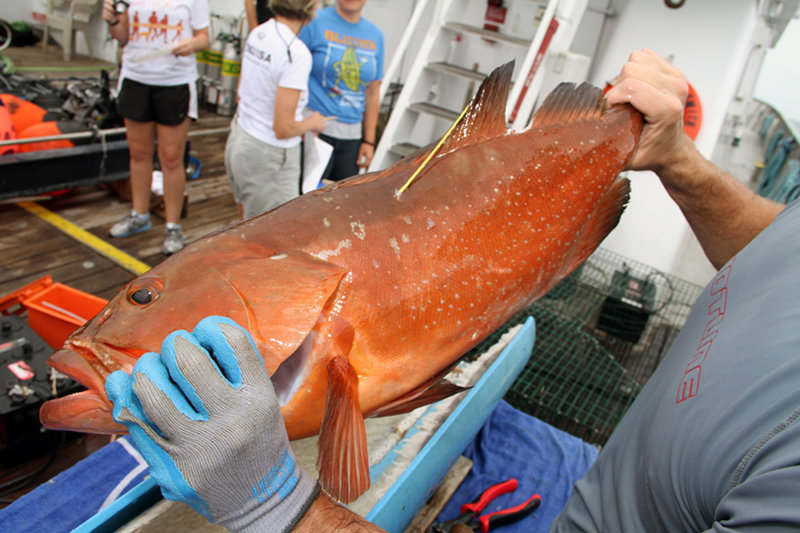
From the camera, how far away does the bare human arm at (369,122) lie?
4.12 m

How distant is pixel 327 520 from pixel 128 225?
3.90m

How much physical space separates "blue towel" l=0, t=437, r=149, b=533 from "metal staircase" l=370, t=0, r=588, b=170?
332 cm

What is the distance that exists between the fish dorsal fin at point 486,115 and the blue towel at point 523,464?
56.5 inches

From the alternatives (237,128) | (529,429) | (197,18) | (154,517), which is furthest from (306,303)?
(197,18)

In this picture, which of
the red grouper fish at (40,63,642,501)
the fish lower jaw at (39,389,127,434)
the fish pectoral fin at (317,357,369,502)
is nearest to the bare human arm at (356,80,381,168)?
the red grouper fish at (40,63,642,501)

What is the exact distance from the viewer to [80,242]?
4.12 m

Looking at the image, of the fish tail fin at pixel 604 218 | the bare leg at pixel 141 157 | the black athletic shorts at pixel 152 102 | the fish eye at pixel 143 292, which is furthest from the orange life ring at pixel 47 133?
the fish tail fin at pixel 604 218

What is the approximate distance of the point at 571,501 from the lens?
1383mm

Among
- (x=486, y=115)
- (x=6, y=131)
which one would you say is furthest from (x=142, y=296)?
(x=6, y=131)

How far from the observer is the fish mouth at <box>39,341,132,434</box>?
0.94 meters

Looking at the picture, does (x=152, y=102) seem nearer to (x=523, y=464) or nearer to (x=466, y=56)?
(x=523, y=464)

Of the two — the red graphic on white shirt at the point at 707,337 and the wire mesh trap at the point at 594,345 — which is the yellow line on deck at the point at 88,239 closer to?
the wire mesh trap at the point at 594,345

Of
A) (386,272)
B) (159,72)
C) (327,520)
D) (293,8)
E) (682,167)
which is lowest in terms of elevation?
(327,520)

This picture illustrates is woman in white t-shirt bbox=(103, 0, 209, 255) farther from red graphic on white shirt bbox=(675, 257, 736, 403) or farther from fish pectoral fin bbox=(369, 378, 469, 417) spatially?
red graphic on white shirt bbox=(675, 257, 736, 403)
